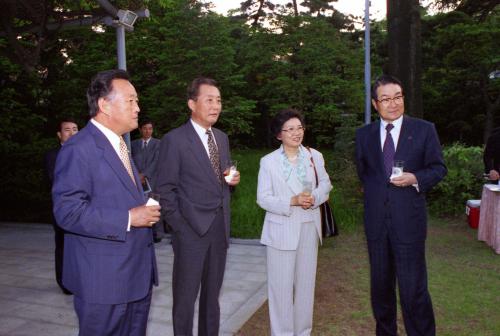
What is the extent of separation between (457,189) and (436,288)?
5416mm

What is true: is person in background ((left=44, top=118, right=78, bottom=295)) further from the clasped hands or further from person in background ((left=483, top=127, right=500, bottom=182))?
person in background ((left=483, top=127, right=500, bottom=182))

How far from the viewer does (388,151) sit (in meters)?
3.98

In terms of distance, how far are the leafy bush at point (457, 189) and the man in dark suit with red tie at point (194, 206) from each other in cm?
817

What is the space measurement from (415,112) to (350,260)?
482 centimetres

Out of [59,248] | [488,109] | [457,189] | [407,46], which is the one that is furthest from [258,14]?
[59,248]

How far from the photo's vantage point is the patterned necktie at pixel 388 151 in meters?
3.95

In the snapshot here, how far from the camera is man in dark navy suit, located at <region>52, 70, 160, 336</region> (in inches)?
103

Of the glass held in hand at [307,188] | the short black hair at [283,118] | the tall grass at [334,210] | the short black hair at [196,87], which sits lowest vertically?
the tall grass at [334,210]

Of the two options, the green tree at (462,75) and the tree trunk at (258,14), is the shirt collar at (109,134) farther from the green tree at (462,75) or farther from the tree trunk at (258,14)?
the tree trunk at (258,14)

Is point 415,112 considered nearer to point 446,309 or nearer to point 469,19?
point 446,309

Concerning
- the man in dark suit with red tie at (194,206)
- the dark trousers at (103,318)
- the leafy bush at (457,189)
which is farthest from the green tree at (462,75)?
the dark trousers at (103,318)

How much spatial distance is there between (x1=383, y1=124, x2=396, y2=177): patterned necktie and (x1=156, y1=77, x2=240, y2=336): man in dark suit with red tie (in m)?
1.29

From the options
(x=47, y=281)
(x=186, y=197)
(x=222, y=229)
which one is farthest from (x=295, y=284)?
(x=47, y=281)

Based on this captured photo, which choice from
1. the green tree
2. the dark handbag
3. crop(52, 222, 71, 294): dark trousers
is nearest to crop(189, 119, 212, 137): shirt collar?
the dark handbag
